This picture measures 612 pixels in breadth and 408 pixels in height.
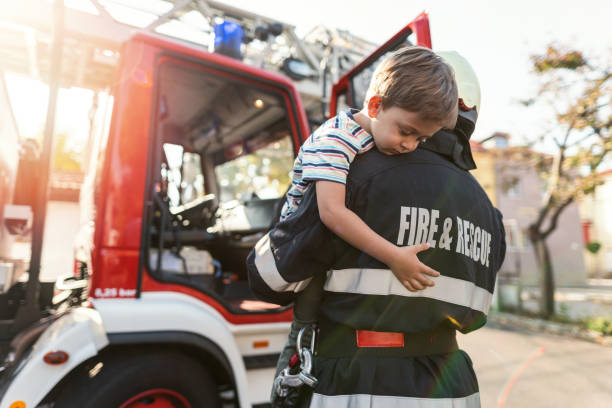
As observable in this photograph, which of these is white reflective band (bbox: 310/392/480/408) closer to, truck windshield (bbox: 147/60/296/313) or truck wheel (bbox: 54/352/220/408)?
truck wheel (bbox: 54/352/220/408)

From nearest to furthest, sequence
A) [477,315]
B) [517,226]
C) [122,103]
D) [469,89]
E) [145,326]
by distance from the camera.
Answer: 1. [477,315]
2. [469,89]
3. [145,326]
4. [122,103]
5. [517,226]

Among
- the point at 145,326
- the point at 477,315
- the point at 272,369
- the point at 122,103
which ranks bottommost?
the point at 272,369

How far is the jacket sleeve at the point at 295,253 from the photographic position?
108 centimetres

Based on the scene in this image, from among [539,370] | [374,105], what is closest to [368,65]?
[374,105]

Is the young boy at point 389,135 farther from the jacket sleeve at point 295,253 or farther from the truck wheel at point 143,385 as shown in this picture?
the truck wheel at point 143,385

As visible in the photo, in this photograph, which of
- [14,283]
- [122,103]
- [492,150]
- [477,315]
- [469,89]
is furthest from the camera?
[492,150]

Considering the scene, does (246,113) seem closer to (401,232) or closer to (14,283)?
(14,283)

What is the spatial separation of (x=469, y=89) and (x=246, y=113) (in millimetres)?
2304

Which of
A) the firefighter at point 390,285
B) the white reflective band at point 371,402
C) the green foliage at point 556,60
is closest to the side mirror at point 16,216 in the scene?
the firefighter at point 390,285

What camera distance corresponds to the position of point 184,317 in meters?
2.15

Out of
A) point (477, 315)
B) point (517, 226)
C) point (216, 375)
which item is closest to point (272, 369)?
point (216, 375)

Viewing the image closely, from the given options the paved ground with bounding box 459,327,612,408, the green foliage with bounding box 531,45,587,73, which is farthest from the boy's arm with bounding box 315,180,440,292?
the green foliage with bounding box 531,45,587,73

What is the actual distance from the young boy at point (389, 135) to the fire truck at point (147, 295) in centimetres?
37

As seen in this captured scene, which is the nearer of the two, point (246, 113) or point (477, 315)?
point (477, 315)
